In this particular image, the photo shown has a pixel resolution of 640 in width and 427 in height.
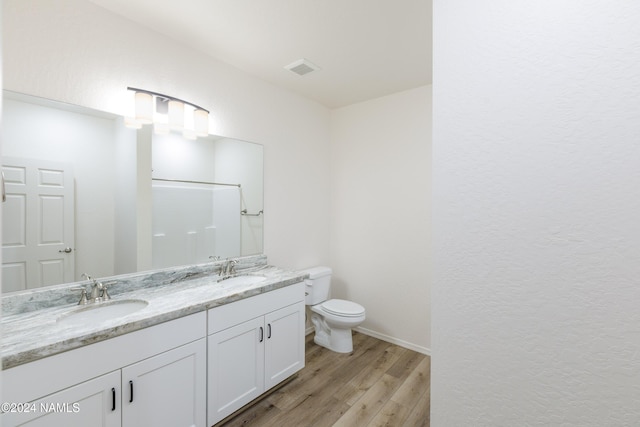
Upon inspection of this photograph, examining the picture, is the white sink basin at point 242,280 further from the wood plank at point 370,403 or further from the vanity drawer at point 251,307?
the wood plank at point 370,403

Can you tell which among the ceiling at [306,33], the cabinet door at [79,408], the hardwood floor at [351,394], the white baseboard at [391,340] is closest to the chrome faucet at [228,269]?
the hardwood floor at [351,394]

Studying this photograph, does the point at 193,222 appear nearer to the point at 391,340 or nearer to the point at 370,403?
the point at 370,403

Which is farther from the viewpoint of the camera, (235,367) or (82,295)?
(235,367)

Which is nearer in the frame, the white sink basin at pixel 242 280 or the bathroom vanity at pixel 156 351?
the bathroom vanity at pixel 156 351

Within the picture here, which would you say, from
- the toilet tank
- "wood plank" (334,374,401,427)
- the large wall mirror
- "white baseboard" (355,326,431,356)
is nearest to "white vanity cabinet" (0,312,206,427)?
the large wall mirror

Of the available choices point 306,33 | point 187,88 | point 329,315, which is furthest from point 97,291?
point 306,33

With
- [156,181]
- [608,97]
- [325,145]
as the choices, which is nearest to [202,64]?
[156,181]

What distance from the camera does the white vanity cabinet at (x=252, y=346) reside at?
1761 mm

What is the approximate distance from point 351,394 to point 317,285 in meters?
1.03

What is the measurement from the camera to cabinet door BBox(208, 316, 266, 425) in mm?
1748

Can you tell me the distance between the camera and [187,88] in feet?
7.12

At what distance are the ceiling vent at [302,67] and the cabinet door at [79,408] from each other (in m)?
2.22

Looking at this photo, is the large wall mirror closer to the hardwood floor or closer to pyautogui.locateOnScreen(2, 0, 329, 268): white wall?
pyautogui.locateOnScreen(2, 0, 329, 268): white wall

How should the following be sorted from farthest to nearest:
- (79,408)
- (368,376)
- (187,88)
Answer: (368,376)
(187,88)
(79,408)
